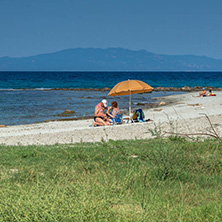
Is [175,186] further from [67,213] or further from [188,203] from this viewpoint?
[67,213]

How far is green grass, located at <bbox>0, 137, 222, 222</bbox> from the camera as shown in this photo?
2.67 meters

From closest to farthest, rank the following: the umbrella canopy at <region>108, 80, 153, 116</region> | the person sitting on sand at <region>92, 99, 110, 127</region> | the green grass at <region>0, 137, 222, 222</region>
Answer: the green grass at <region>0, 137, 222, 222</region> < the person sitting on sand at <region>92, 99, 110, 127</region> < the umbrella canopy at <region>108, 80, 153, 116</region>

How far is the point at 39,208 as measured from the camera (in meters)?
2.61

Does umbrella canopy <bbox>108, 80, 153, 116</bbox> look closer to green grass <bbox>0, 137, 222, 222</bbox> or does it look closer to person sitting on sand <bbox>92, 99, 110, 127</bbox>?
person sitting on sand <bbox>92, 99, 110, 127</bbox>

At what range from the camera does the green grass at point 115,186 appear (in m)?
2.67

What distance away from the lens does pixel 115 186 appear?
10.9 ft

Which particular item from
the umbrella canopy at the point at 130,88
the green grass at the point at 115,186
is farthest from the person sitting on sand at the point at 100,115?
the green grass at the point at 115,186

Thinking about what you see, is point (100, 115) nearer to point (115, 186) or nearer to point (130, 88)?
point (130, 88)

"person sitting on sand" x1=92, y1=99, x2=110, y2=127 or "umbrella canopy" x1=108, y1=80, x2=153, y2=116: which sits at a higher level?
"umbrella canopy" x1=108, y1=80, x2=153, y2=116

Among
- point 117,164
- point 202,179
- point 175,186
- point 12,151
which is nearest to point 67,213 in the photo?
point 175,186

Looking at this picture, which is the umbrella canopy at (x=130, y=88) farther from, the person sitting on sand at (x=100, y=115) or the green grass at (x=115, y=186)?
the green grass at (x=115, y=186)

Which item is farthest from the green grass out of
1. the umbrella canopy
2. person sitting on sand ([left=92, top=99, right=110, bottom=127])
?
the umbrella canopy

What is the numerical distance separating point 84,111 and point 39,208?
20206 mm

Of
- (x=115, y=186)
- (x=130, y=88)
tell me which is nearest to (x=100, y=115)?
(x=130, y=88)
